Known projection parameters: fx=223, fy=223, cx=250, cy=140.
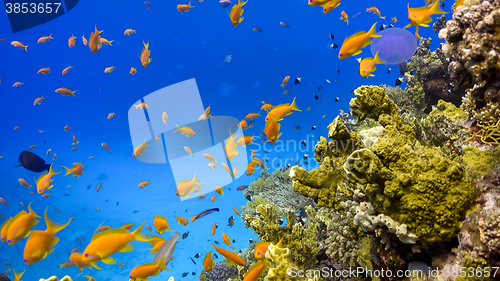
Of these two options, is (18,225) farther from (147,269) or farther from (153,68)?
(153,68)

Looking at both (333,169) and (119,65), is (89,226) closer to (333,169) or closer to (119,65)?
(333,169)

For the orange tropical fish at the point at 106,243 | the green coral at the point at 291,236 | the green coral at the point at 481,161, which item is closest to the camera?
the green coral at the point at 481,161

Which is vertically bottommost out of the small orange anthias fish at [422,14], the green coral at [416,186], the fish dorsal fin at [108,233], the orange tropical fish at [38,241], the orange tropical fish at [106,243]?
the orange tropical fish at [38,241]

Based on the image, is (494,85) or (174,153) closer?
(494,85)

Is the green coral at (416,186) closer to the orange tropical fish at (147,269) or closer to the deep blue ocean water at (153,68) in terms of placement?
the orange tropical fish at (147,269)

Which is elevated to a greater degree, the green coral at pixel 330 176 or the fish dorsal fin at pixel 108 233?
the green coral at pixel 330 176

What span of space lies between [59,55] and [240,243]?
46862 millimetres

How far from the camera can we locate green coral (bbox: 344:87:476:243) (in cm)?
164

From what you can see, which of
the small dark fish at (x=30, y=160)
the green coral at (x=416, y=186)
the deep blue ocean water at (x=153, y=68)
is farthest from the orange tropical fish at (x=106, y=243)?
the deep blue ocean water at (x=153, y=68)

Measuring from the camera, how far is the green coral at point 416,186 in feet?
5.38

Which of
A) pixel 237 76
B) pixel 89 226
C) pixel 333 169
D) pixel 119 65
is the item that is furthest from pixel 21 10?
pixel 333 169

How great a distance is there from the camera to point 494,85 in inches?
60.1

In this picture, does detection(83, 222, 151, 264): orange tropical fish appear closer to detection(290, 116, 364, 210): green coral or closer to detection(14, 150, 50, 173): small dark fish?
detection(290, 116, 364, 210): green coral

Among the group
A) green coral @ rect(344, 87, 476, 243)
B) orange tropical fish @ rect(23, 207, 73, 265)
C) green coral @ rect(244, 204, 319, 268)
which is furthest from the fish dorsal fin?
green coral @ rect(344, 87, 476, 243)
